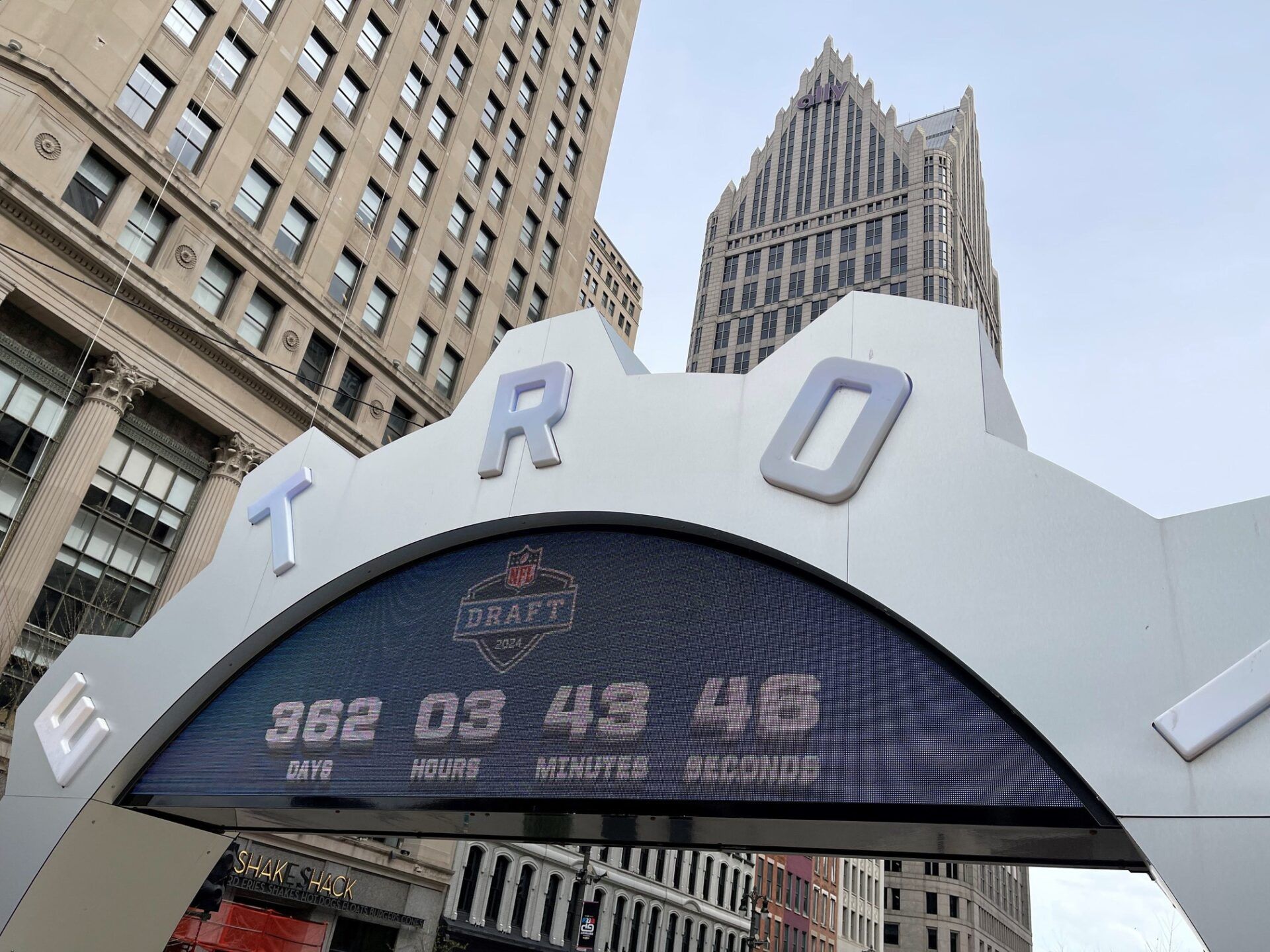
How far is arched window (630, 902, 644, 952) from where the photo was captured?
54656 mm

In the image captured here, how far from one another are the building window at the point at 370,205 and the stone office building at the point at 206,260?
9 centimetres

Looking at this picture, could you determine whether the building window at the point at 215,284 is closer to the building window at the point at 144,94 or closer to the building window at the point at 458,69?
the building window at the point at 144,94

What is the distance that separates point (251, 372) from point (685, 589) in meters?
24.8

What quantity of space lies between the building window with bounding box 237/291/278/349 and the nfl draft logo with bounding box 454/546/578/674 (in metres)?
24.4

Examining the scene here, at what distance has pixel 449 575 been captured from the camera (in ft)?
22.2

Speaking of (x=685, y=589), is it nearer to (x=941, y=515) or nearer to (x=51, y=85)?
(x=941, y=515)

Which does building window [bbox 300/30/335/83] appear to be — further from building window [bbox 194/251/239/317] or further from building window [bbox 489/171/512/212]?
building window [bbox 489/171/512/212]

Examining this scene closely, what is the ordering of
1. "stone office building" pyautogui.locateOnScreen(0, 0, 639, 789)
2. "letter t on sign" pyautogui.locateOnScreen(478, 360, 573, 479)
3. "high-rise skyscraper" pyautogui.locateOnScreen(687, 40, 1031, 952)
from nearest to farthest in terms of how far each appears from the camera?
1. "letter t on sign" pyautogui.locateOnScreen(478, 360, 573, 479)
2. "stone office building" pyautogui.locateOnScreen(0, 0, 639, 789)
3. "high-rise skyscraper" pyautogui.locateOnScreen(687, 40, 1031, 952)

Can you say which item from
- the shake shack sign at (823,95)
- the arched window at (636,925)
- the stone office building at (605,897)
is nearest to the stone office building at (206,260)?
the stone office building at (605,897)

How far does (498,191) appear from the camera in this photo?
4097 cm

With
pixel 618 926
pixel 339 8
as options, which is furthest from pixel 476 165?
pixel 618 926

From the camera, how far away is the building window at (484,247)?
3919 cm

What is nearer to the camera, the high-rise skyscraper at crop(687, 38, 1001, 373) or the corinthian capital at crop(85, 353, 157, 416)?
the corinthian capital at crop(85, 353, 157, 416)

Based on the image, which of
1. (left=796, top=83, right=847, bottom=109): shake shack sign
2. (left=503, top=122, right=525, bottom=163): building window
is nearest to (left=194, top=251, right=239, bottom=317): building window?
(left=503, top=122, right=525, bottom=163): building window
